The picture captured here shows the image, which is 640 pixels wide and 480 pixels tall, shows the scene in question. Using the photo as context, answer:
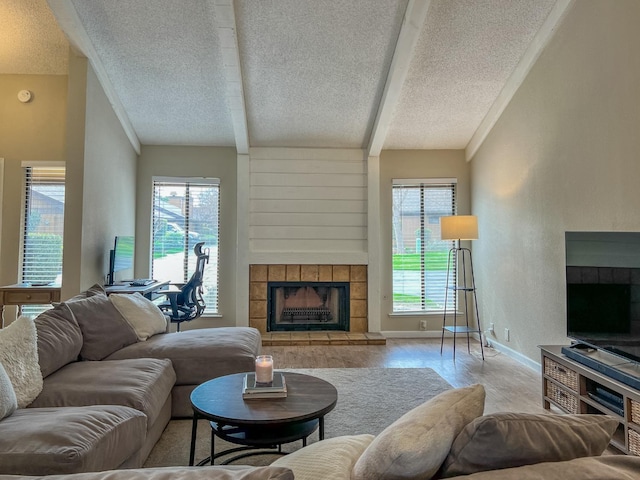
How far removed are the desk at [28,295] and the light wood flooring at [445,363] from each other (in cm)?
232

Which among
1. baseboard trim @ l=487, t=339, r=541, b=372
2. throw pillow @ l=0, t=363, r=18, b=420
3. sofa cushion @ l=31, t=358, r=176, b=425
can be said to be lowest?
baseboard trim @ l=487, t=339, r=541, b=372

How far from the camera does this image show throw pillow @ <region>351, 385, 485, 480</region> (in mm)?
911

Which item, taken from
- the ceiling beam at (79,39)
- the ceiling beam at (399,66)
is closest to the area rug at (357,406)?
the ceiling beam at (399,66)

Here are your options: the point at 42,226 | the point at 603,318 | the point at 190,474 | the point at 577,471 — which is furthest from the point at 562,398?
the point at 42,226

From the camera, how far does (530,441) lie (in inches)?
37.4

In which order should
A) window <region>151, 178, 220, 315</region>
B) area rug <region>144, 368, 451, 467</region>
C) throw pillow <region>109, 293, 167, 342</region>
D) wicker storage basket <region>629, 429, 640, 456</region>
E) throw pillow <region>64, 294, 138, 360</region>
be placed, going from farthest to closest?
window <region>151, 178, 220, 315</region>
throw pillow <region>109, 293, 167, 342</region>
throw pillow <region>64, 294, 138, 360</region>
area rug <region>144, 368, 451, 467</region>
wicker storage basket <region>629, 429, 640, 456</region>

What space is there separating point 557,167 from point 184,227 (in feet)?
15.1

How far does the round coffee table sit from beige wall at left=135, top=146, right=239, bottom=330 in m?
3.62

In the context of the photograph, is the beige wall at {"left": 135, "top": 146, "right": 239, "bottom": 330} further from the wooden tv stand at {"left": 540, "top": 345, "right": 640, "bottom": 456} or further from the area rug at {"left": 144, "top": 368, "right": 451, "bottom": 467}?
the wooden tv stand at {"left": 540, "top": 345, "right": 640, "bottom": 456}

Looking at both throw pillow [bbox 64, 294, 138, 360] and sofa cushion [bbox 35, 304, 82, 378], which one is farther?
throw pillow [bbox 64, 294, 138, 360]

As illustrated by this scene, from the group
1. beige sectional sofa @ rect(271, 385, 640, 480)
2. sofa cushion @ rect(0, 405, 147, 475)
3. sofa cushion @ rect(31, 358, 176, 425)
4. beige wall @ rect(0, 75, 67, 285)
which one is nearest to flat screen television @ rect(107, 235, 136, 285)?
beige wall @ rect(0, 75, 67, 285)

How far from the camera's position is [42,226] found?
4992 mm

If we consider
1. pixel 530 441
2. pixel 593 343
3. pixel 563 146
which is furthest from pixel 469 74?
pixel 530 441

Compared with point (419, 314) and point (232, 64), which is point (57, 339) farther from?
point (419, 314)
